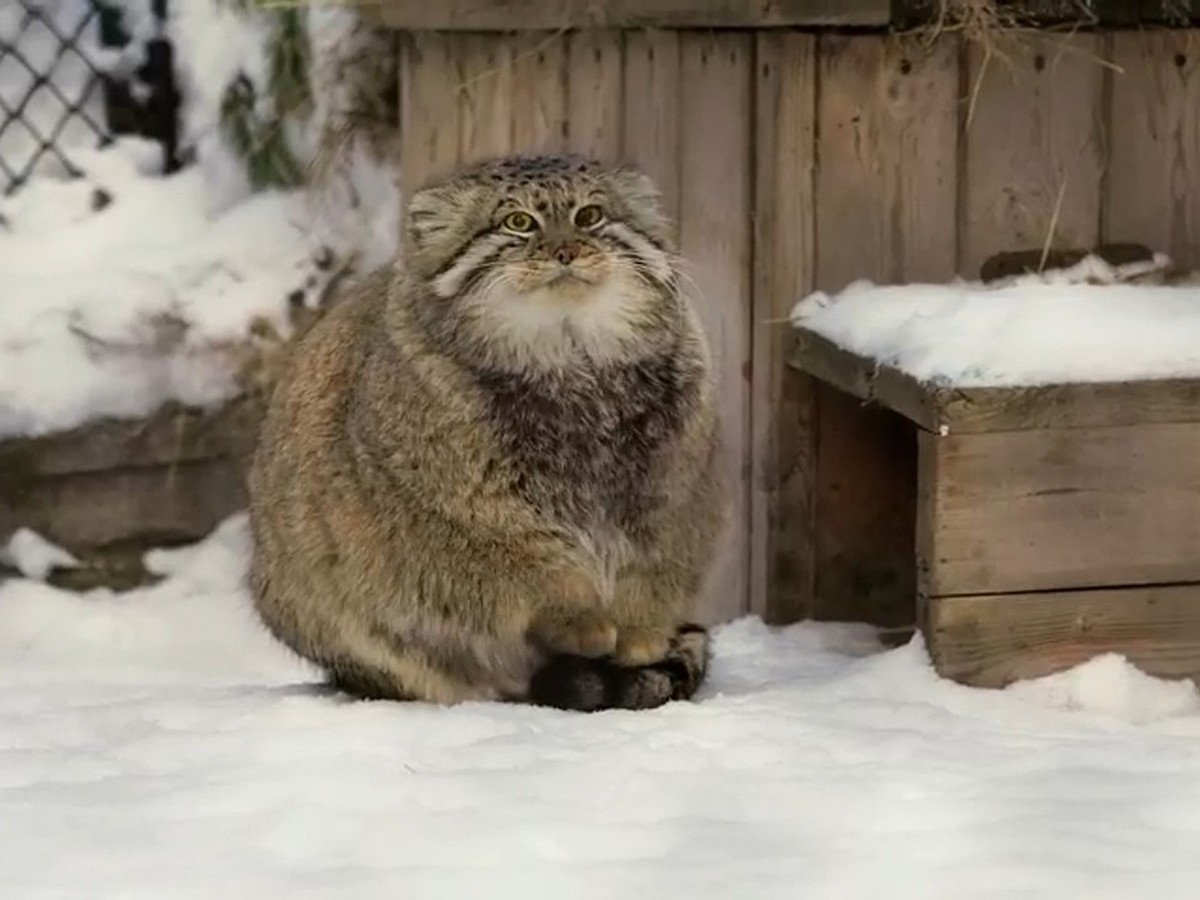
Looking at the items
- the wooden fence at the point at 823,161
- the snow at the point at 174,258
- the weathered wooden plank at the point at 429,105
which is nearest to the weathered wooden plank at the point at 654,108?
the wooden fence at the point at 823,161

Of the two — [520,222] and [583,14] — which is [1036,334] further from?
[583,14]

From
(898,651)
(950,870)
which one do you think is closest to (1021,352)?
(898,651)

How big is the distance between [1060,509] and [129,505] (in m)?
2.11

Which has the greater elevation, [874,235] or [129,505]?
[874,235]

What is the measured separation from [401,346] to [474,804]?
0.80 meters

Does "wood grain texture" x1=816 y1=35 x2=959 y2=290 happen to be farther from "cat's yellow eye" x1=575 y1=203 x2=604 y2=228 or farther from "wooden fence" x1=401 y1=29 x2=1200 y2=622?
"cat's yellow eye" x1=575 y1=203 x2=604 y2=228

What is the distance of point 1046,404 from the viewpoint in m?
2.98

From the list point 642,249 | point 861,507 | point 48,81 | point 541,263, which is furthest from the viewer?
point 48,81

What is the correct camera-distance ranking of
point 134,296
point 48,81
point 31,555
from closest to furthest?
1. point 31,555
2. point 134,296
3. point 48,81

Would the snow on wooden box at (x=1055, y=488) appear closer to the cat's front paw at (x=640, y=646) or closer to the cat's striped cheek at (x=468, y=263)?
the cat's front paw at (x=640, y=646)

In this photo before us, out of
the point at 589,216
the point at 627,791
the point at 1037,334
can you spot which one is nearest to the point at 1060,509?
the point at 1037,334

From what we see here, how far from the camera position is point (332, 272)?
4.26 m

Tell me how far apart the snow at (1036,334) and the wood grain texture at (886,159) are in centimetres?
24

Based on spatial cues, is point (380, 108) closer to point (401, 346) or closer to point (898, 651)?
point (401, 346)
